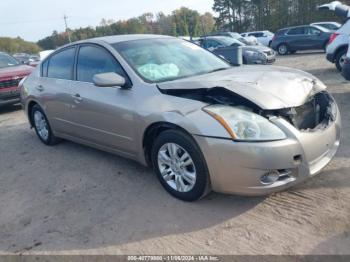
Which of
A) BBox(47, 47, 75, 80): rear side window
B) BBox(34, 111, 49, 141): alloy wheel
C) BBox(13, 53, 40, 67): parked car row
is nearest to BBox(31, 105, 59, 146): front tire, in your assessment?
BBox(34, 111, 49, 141): alloy wheel

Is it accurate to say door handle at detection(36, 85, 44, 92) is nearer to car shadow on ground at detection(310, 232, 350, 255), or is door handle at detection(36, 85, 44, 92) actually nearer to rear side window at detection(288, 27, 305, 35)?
car shadow on ground at detection(310, 232, 350, 255)

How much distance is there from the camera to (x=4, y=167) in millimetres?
5250

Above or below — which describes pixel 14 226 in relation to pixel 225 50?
below

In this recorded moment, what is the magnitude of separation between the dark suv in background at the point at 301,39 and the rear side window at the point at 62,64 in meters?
16.9

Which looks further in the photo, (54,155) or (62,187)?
(54,155)

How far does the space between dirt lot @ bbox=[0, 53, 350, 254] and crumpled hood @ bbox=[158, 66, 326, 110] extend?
3.10 ft

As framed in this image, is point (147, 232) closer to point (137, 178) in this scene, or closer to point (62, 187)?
point (137, 178)

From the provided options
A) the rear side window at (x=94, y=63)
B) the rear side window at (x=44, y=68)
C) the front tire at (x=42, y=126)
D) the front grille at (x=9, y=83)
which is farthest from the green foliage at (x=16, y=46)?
the rear side window at (x=94, y=63)

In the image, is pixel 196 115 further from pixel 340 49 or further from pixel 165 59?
→ pixel 340 49

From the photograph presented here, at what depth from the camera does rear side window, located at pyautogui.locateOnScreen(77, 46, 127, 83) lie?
422 cm

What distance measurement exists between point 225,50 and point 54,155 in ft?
13.6

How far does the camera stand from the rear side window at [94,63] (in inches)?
166

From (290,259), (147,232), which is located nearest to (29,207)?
(147,232)

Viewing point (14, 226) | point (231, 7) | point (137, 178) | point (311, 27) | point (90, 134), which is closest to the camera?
point (14, 226)
